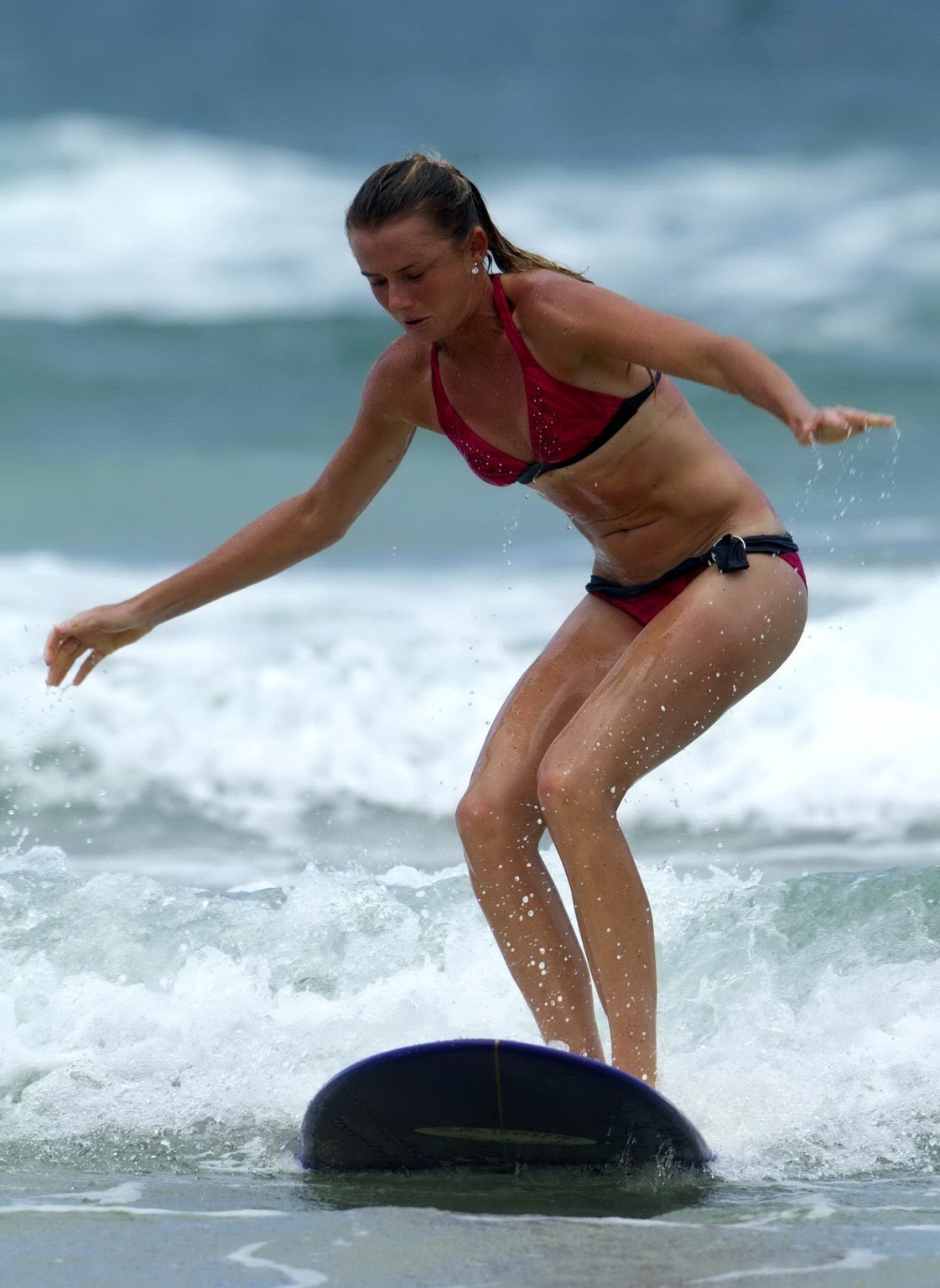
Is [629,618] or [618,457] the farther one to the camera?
[629,618]

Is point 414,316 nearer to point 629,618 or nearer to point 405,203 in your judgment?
point 405,203

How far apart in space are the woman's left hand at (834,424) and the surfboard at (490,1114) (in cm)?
131

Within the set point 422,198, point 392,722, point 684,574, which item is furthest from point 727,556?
point 392,722

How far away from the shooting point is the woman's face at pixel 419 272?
11.0 feet

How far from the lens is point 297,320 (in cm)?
1900

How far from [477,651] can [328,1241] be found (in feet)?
30.7

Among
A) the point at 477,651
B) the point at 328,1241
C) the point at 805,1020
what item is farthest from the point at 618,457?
the point at 477,651

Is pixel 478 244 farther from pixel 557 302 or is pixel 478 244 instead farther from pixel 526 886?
pixel 526 886

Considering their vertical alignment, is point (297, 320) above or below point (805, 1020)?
above

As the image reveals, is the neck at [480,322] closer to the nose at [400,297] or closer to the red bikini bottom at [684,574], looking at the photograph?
the nose at [400,297]

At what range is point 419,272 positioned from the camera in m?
3.38

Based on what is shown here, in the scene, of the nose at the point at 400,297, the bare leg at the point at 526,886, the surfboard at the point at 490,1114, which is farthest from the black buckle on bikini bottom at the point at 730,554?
the surfboard at the point at 490,1114

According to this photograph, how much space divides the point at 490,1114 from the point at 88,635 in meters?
1.61

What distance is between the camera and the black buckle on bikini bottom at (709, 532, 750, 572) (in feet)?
11.6
